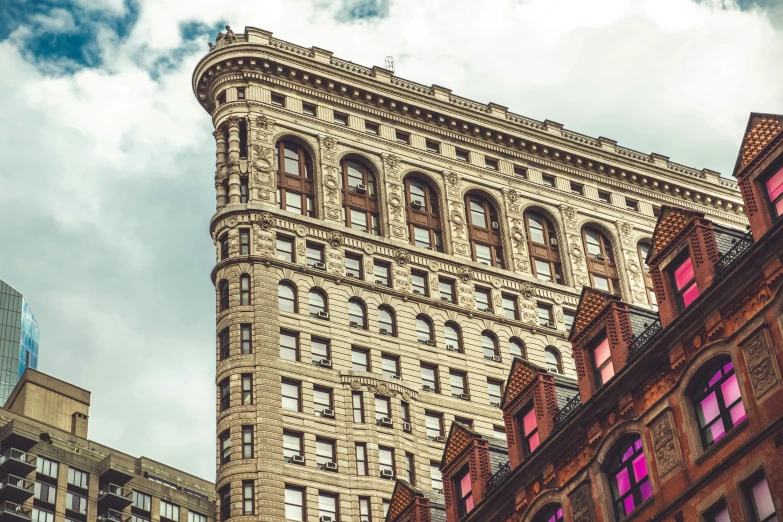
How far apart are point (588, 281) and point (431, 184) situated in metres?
13.4

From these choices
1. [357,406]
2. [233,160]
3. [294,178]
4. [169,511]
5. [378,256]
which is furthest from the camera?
[169,511]

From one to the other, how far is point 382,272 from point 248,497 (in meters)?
20.9

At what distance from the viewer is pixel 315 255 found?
88.2 m

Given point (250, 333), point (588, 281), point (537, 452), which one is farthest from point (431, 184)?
point (537, 452)

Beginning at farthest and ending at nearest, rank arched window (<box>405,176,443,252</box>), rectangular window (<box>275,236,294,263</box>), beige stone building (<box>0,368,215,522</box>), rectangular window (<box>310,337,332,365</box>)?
beige stone building (<box>0,368,215,522</box>)
arched window (<box>405,176,443,252</box>)
rectangular window (<box>275,236,294,263</box>)
rectangular window (<box>310,337,332,365</box>)

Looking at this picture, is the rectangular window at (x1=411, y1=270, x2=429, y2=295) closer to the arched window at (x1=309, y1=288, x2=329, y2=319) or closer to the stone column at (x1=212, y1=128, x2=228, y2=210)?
the arched window at (x1=309, y1=288, x2=329, y2=319)

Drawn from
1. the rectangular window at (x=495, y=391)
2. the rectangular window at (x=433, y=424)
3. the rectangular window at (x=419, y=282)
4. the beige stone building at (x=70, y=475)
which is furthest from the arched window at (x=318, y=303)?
the beige stone building at (x=70, y=475)

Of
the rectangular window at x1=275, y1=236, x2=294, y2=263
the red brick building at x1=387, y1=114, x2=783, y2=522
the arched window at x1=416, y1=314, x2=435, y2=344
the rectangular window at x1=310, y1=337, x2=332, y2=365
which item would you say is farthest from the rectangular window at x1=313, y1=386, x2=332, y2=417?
the red brick building at x1=387, y1=114, x2=783, y2=522

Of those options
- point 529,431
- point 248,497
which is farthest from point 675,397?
point 248,497

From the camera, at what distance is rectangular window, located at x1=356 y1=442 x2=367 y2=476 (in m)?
78.7

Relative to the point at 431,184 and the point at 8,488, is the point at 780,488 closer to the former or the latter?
the point at 431,184

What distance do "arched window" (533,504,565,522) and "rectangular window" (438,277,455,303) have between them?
163 ft

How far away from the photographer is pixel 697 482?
114ft

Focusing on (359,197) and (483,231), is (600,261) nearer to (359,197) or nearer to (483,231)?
(483,231)
